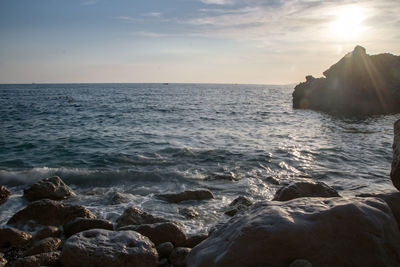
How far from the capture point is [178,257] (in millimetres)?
5301

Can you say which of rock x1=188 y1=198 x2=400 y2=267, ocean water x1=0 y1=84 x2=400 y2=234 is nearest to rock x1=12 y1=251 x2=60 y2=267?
ocean water x1=0 y1=84 x2=400 y2=234

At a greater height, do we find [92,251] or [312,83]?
[312,83]

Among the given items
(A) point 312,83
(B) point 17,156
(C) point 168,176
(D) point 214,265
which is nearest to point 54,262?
(D) point 214,265

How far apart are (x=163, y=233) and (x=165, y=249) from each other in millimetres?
526

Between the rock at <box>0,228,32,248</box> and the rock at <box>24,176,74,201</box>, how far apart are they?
8.74ft

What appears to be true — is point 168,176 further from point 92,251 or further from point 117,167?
point 92,251

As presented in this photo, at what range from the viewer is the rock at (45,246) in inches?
216

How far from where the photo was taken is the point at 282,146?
1608 cm

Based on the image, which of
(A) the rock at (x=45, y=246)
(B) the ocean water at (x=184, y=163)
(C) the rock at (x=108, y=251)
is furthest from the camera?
(B) the ocean water at (x=184, y=163)

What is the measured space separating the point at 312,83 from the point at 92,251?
44085mm

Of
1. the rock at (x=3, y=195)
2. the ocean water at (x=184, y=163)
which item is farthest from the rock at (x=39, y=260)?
the rock at (x=3, y=195)

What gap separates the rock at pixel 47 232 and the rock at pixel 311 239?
4.00 m

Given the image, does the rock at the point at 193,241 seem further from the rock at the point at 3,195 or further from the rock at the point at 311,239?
the rock at the point at 3,195

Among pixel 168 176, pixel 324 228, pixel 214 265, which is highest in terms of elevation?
pixel 324 228
